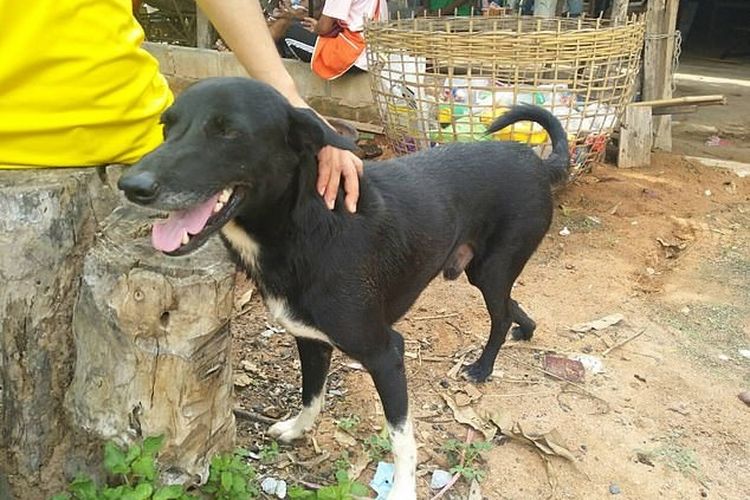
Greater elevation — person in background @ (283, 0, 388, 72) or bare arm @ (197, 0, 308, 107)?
bare arm @ (197, 0, 308, 107)

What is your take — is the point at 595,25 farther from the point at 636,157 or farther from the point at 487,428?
the point at 487,428

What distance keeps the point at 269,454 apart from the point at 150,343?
959 millimetres

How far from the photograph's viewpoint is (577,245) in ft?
16.2

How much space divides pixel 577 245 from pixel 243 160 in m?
3.39

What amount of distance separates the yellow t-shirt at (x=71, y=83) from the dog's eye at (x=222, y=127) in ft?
1.32

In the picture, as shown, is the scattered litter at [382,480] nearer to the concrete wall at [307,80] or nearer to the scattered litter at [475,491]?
the scattered litter at [475,491]

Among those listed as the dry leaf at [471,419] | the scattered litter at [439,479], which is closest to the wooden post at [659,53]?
the dry leaf at [471,419]

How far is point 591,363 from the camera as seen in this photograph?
11.9 ft

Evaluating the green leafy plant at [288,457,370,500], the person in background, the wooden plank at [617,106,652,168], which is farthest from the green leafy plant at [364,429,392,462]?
the wooden plank at [617,106,652,168]

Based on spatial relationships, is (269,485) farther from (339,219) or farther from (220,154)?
(220,154)

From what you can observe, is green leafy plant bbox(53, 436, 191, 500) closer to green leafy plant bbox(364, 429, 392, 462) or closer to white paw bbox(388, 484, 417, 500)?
white paw bbox(388, 484, 417, 500)

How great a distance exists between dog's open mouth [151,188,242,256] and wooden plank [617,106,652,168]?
4972 millimetres

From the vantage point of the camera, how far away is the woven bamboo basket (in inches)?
176

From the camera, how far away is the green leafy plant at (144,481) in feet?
6.75
